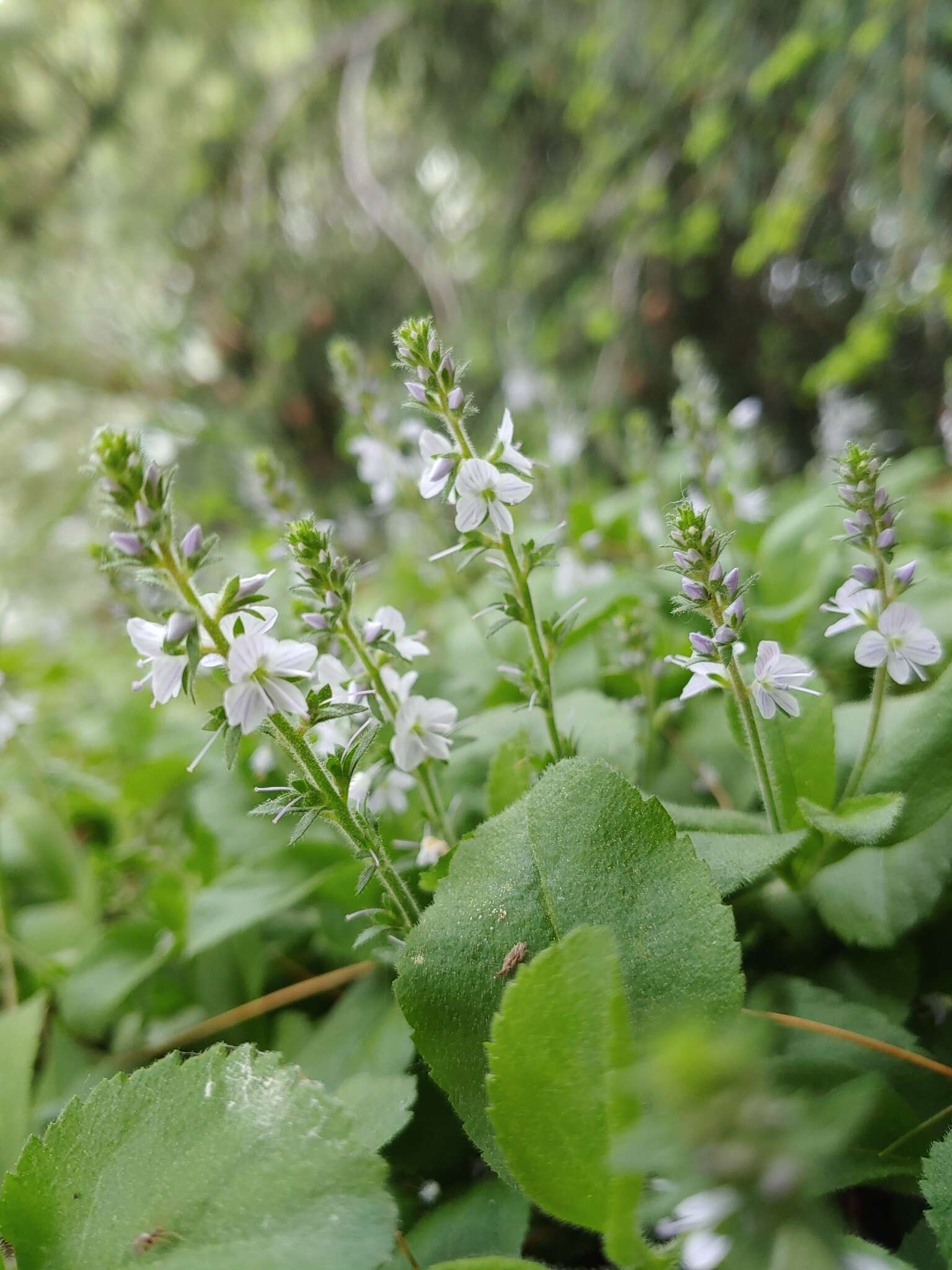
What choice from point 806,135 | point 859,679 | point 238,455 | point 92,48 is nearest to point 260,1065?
point 859,679

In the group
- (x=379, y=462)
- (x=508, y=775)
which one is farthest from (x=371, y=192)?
(x=508, y=775)

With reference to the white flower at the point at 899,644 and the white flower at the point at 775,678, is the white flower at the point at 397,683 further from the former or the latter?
the white flower at the point at 899,644

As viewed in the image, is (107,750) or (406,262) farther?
(406,262)

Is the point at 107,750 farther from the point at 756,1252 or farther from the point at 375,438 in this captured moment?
the point at 756,1252

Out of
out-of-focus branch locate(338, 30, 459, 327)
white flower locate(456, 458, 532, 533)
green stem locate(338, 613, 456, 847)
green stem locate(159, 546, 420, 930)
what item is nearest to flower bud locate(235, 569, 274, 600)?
green stem locate(159, 546, 420, 930)

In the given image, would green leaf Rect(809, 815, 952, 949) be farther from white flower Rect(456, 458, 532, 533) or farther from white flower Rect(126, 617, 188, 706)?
white flower Rect(126, 617, 188, 706)
